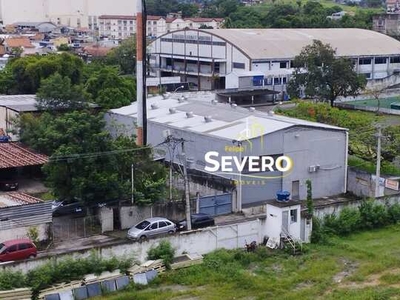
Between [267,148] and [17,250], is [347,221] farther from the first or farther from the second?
[17,250]

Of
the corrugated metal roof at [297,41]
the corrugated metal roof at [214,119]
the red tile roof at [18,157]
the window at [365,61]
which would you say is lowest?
the red tile roof at [18,157]

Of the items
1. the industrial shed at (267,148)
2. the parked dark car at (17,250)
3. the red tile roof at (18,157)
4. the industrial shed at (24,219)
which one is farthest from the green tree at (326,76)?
the parked dark car at (17,250)

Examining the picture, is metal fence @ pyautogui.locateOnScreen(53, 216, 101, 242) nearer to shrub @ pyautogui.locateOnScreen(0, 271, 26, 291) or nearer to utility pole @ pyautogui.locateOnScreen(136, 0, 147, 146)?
shrub @ pyautogui.locateOnScreen(0, 271, 26, 291)

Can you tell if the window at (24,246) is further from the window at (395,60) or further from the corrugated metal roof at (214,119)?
the window at (395,60)

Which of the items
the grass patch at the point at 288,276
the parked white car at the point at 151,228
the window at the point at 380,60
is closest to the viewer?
the grass patch at the point at 288,276

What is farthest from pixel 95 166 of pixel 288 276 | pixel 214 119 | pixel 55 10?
pixel 55 10

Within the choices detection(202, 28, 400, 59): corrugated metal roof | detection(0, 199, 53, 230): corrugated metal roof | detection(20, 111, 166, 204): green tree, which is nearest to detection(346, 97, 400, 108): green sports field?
detection(202, 28, 400, 59): corrugated metal roof
